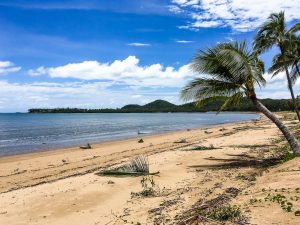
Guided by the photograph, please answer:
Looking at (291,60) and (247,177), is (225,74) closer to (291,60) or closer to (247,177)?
(247,177)

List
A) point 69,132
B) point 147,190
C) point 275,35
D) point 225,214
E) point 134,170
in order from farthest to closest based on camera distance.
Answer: point 69,132 < point 275,35 < point 134,170 < point 147,190 < point 225,214

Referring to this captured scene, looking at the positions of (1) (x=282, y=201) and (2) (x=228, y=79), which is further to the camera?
(2) (x=228, y=79)

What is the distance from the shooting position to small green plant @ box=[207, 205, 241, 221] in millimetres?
6827

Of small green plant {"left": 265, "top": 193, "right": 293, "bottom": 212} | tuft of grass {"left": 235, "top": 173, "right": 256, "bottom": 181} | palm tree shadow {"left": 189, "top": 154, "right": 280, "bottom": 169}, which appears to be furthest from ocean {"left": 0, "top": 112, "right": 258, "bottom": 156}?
small green plant {"left": 265, "top": 193, "right": 293, "bottom": 212}

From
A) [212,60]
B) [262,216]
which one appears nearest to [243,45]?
[212,60]

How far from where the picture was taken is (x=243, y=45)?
45.1ft

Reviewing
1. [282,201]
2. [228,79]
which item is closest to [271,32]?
[228,79]

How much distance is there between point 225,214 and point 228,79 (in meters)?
8.06

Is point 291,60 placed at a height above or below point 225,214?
above

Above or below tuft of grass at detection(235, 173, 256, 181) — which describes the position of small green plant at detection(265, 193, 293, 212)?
above

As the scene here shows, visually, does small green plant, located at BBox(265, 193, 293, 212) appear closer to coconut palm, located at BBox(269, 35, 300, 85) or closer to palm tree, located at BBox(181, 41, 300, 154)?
palm tree, located at BBox(181, 41, 300, 154)

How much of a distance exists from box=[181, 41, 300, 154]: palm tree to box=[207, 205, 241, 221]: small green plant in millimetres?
7084

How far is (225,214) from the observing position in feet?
22.6

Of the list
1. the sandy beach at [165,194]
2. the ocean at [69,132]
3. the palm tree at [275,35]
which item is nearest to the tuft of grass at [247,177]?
the sandy beach at [165,194]
